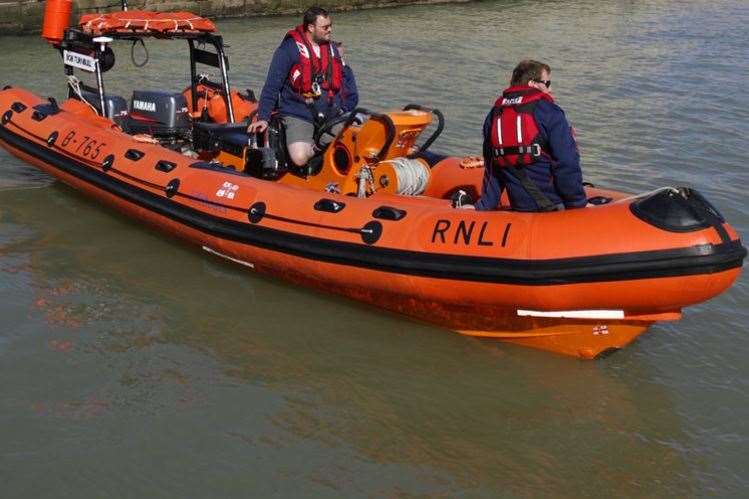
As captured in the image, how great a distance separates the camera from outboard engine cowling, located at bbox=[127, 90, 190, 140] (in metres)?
7.26

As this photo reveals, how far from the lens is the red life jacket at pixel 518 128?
4211 mm

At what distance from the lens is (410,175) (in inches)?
217

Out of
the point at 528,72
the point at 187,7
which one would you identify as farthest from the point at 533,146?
the point at 187,7

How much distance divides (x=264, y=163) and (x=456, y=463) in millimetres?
2690

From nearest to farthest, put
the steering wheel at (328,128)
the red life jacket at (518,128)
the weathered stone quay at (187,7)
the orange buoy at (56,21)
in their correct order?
the red life jacket at (518,128) < the steering wheel at (328,128) < the orange buoy at (56,21) < the weathered stone quay at (187,7)

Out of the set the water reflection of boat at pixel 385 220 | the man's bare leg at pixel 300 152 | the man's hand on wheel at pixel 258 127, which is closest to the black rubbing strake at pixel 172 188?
the water reflection of boat at pixel 385 220

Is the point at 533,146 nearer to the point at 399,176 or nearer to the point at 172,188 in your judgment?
the point at 399,176

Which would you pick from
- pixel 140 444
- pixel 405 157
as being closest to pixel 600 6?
pixel 405 157

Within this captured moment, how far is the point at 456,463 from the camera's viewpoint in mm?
3812

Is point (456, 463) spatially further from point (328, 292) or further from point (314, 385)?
point (328, 292)

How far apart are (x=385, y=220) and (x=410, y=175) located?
2.68 feet

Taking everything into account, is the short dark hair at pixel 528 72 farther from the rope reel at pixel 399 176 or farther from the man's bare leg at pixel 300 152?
the man's bare leg at pixel 300 152

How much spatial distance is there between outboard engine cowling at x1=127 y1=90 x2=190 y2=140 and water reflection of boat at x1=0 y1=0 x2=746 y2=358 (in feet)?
0.10

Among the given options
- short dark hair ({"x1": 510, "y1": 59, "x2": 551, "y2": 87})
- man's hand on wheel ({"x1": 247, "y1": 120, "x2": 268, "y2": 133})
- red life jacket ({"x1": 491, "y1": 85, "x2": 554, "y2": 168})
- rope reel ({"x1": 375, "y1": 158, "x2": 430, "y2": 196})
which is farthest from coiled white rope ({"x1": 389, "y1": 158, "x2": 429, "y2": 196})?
short dark hair ({"x1": 510, "y1": 59, "x2": 551, "y2": 87})
